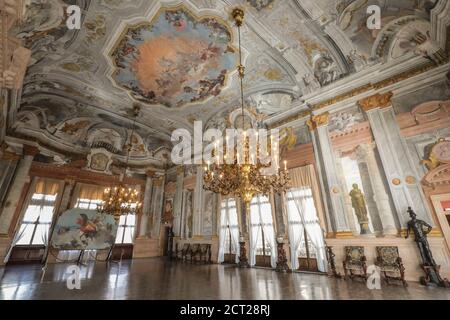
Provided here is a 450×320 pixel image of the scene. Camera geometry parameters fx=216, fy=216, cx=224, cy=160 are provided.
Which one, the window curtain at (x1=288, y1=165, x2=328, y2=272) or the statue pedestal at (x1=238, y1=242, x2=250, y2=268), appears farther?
the statue pedestal at (x1=238, y1=242, x2=250, y2=268)

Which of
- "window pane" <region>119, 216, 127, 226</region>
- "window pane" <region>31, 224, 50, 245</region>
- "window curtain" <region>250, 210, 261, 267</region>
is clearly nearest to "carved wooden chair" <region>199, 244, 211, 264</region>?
"window curtain" <region>250, 210, 261, 267</region>

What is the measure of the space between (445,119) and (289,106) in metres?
4.39

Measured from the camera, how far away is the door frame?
4.80 m

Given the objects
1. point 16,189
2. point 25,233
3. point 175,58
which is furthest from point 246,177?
point 25,233

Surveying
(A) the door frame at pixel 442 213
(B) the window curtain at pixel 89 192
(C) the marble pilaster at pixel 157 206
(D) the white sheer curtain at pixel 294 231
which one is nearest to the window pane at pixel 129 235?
(C) the marble pilaster at pixel 157 206

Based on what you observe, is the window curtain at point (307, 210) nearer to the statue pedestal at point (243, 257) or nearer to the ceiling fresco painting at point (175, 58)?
the statue pedestal at point (243, 257)

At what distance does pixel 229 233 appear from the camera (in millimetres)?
9344

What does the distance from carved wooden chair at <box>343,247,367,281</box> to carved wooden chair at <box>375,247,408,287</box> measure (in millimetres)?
336

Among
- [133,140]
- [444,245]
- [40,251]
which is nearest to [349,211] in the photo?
[444,245]

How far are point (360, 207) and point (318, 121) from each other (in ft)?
10.0

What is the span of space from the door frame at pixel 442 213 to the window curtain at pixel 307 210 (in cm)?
268

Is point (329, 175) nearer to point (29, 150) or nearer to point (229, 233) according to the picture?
point (229, 233)

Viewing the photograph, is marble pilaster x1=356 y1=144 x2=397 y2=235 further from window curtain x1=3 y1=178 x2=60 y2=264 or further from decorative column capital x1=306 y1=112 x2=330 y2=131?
window curtain x1=3 y1=178 x2=60 y2=264

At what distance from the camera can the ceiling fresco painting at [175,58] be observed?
6.20 metres
